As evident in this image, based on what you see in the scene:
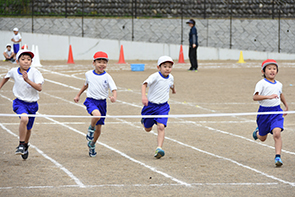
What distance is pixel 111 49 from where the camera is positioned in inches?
1283

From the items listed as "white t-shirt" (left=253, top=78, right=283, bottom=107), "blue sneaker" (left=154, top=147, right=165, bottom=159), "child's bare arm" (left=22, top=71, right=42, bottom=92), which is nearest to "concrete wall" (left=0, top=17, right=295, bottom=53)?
"white t-shirt" (left=253, top=78, right=283, bottom=107)

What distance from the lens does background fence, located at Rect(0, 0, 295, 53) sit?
33.5 metres

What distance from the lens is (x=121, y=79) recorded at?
19.3 m

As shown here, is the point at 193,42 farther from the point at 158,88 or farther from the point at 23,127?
the point at 23,127

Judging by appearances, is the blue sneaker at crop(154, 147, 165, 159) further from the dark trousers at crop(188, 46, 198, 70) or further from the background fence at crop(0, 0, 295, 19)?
the background fence at crop(0, 0, 295, 19)

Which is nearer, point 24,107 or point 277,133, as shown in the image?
point 277,133

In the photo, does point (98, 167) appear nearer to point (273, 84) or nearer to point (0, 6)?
point (273, 84)

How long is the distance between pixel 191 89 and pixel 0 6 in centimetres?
2120

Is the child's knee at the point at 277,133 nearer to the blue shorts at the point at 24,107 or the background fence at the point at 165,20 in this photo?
the blue shorts at the point at 24,107

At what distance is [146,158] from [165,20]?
2698 cm

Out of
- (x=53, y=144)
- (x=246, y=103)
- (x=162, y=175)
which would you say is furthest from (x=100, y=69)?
(x=246, y=103)

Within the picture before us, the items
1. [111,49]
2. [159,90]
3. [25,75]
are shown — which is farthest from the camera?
[111,49]

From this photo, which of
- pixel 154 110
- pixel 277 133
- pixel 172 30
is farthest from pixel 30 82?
pixel 172 30

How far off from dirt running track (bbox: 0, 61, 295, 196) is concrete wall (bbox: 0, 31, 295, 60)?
1891cm
